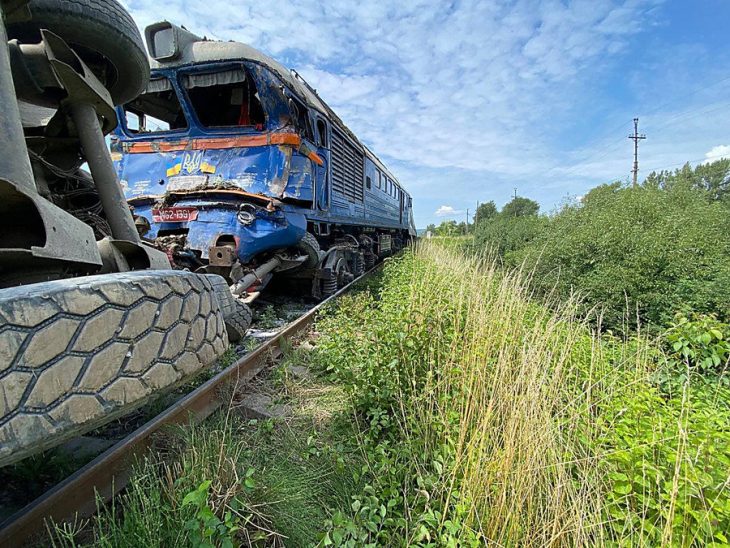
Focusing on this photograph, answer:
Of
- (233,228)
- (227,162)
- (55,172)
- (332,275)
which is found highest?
(227,162)

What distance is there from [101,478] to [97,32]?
6.29 feet

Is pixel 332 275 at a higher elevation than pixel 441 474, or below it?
higher

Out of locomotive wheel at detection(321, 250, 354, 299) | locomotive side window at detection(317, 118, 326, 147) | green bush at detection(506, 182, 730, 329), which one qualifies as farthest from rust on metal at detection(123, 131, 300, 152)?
green bush at detection(506, 182, 730, 329)

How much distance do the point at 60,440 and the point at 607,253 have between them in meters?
8.02

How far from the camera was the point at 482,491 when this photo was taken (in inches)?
63.3

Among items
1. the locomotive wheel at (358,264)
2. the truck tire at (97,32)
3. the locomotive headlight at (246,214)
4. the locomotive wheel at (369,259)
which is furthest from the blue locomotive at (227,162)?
the locomotive wheel at (369,259)

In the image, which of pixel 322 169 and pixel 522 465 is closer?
pixel 522 465

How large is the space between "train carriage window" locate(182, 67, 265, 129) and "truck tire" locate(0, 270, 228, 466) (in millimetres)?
4434

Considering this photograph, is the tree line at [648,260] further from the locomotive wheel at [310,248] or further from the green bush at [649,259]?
the locomotive wheel at [310,248]

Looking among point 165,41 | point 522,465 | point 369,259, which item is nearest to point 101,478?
point 522,465

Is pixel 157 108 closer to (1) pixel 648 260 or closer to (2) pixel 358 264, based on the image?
(2) pixel 358 264

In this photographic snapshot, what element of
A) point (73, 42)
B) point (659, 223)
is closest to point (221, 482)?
point (73, 42)

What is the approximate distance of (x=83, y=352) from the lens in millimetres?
889

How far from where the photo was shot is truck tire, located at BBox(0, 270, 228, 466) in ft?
2.49
